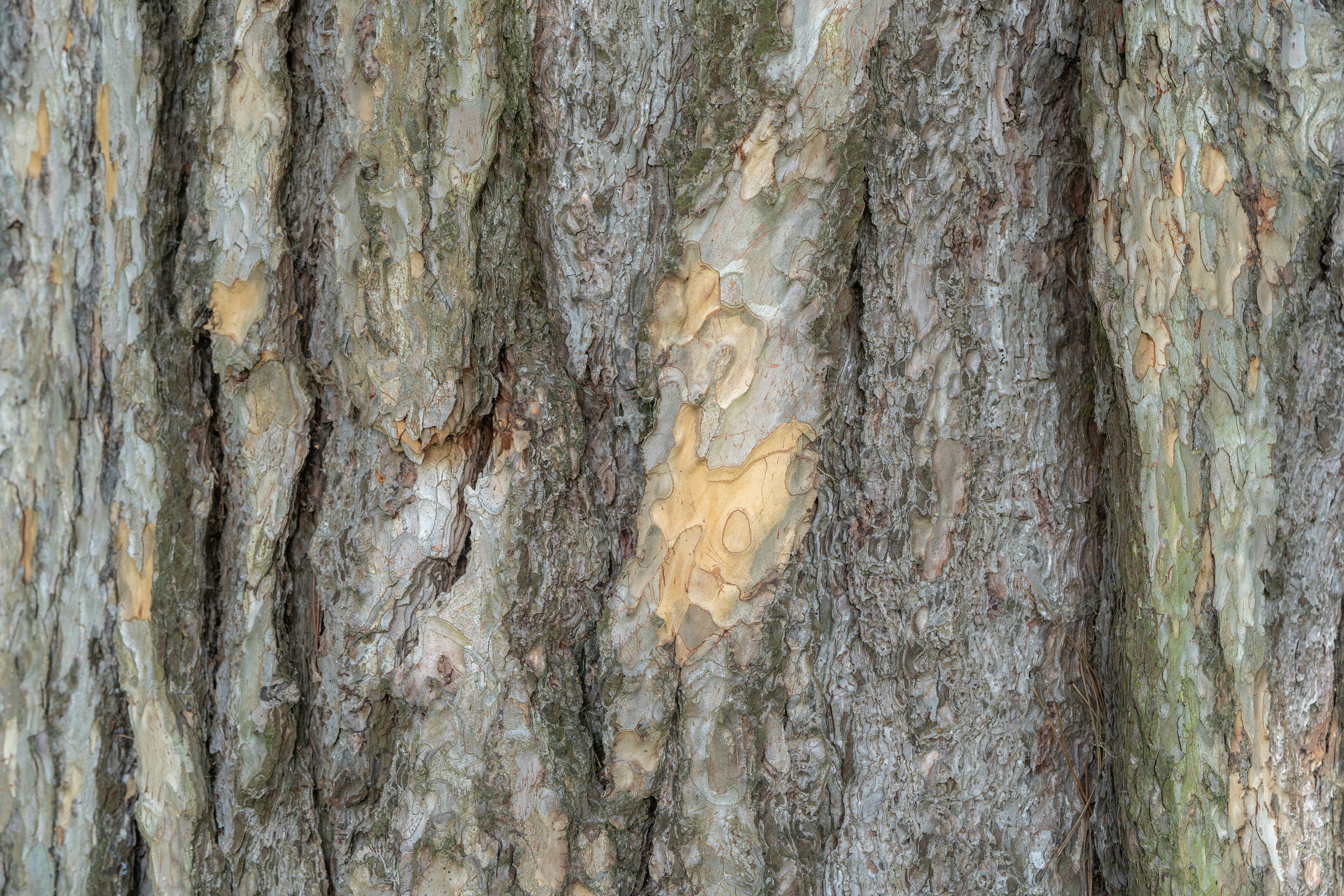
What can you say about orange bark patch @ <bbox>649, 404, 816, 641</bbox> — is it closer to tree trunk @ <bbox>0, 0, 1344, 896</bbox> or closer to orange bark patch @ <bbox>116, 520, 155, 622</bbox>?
tree trunk @ <bbox>0, 0, 1344, 896</bbox>

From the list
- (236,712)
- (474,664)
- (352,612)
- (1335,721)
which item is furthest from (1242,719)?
(236,712)

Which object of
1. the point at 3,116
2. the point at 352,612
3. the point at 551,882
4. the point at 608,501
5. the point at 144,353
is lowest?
the point at 551,882

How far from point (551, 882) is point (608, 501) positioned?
1.55ft

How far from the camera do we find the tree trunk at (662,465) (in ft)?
3.61

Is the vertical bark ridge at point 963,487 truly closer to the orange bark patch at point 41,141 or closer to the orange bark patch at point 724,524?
the orange bark patch at point 724,524

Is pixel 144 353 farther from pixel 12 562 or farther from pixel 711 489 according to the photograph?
pixel 711 489

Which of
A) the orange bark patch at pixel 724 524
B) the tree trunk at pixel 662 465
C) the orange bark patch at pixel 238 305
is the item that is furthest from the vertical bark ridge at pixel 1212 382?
the orange bark patch at pixel 238 305

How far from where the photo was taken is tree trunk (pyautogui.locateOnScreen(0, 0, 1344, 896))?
3.61ft

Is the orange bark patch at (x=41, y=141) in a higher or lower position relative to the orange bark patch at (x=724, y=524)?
higher

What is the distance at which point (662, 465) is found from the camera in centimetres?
119

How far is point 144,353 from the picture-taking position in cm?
113

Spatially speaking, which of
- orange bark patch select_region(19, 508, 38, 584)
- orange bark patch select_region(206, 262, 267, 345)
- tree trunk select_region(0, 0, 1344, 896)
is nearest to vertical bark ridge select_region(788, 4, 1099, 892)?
tree trunk select_region(0, 0, 1344, 896)

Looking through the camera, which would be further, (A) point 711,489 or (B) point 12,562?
(A) point 711,489

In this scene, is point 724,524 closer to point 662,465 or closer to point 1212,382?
point 662,465
